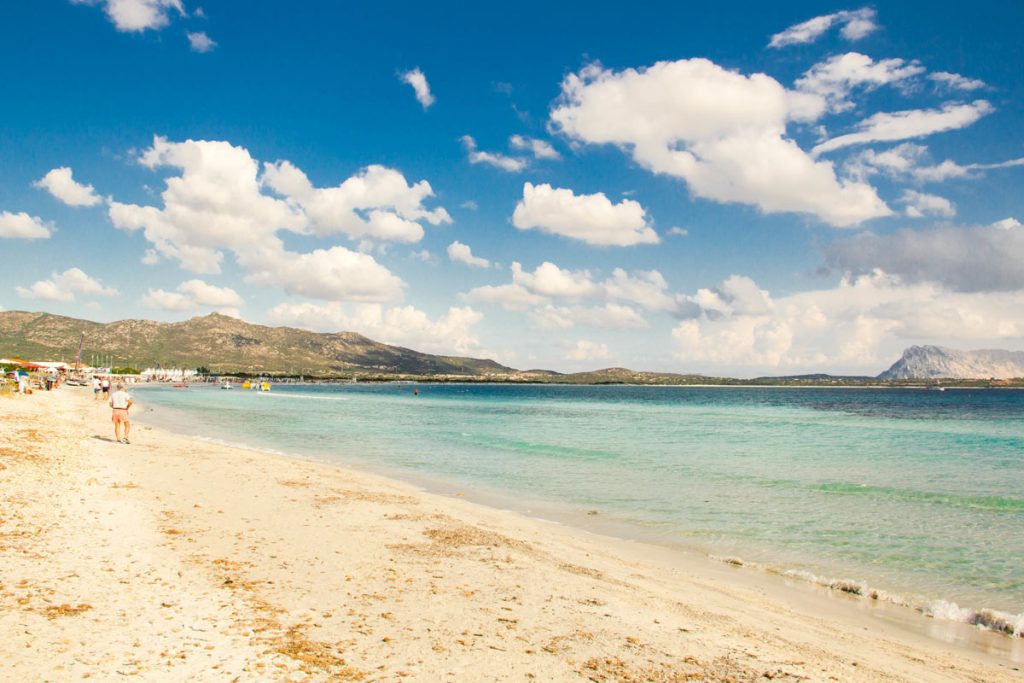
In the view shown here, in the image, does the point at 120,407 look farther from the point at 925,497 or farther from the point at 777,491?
the point at 925,497

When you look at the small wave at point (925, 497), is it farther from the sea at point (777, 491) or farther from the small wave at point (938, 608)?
the small wave at point (938, 608)

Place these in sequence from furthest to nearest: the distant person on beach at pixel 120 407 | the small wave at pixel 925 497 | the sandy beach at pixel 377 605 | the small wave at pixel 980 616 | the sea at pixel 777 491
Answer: the distant person on beach at pixel 120 407 → the small wave at pixel 925 497 → the sea at pixel 777 491 → the small wave at pixel 980 616 → the sandy beach at pixel 377 605

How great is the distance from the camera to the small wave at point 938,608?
35.4ft

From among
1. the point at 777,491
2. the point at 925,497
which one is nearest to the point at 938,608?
the point at 777,491

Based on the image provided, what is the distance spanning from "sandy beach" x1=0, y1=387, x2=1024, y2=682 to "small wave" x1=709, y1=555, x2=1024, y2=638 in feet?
1.41

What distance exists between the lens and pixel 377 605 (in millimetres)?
8789

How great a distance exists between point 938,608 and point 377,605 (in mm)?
10764

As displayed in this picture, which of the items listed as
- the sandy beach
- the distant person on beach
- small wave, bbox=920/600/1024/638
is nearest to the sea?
small wave, bbox=920/600/1024/638

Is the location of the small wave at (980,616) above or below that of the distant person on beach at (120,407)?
below

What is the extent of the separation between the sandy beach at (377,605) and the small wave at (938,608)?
1.41 ft

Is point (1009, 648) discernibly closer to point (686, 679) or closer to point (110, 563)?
point (686, 679)

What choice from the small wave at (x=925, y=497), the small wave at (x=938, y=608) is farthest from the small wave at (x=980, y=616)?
the small wave at (x=925, y=497)

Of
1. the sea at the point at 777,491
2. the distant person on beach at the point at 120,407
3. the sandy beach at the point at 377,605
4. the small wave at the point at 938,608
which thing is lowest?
the sea at the point at 777,491

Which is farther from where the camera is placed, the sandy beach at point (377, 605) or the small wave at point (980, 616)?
the small wave at point (980, 616)
